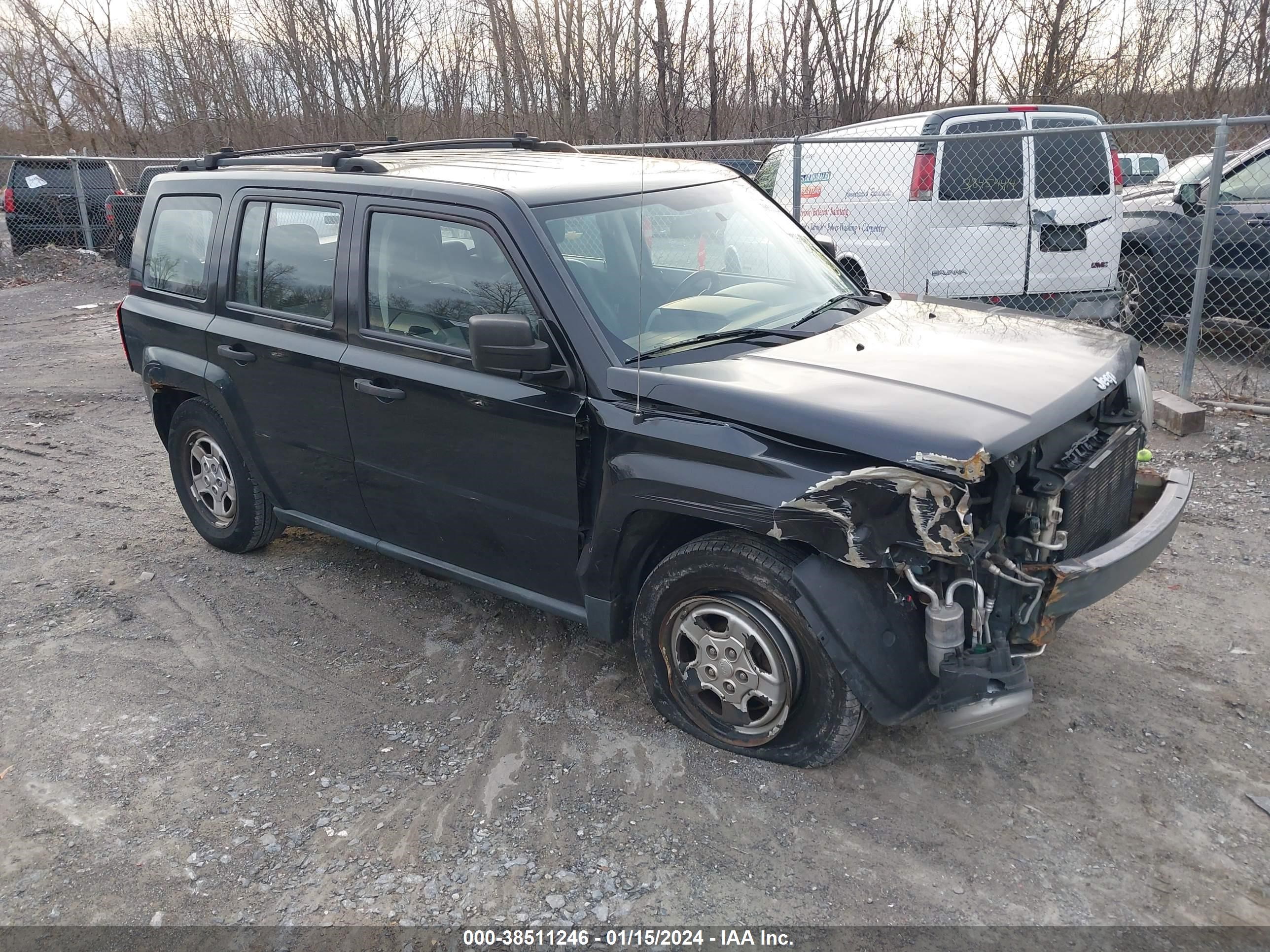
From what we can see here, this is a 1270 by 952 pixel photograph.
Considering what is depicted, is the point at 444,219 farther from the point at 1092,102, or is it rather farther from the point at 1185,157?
the point at 1092,102

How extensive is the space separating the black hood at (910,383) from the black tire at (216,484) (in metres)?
2.71

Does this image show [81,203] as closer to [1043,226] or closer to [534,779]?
[1043,226]

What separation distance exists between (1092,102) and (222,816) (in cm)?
1857

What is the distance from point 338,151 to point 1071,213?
6.34 metres

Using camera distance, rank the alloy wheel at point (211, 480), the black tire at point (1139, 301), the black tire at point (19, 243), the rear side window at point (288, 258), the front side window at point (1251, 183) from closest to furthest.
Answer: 1. the rear side window at point (288, 258)
2. the alloy wheel at point (211, 480)
3. the front side window at point (1251, 183)
4. the black tire at point (1139, 301)
5. the black tire at point (19, 243)

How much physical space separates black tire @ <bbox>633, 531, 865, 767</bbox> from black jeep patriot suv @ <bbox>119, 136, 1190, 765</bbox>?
1 centimetres

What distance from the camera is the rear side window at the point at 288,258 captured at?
14.1ft

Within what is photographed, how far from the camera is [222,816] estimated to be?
135 inches

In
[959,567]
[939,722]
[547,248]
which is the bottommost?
[939,722]

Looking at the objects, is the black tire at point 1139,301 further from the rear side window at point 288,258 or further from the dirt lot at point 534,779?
the rear side window at point 288,258

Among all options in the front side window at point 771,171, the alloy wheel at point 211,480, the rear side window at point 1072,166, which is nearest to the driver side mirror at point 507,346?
the alloy wheel at point 211,480

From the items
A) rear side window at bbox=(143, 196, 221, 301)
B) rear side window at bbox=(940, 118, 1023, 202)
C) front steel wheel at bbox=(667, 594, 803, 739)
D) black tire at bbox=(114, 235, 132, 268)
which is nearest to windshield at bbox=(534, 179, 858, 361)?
front steel wheel at bbox=(667, 594, 803, 739)

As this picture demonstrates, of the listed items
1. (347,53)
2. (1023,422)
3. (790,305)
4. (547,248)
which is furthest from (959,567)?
(347,53)

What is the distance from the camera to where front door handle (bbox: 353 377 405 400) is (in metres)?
4.05
